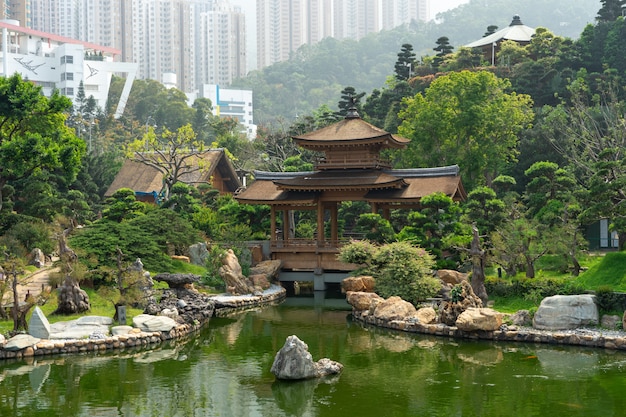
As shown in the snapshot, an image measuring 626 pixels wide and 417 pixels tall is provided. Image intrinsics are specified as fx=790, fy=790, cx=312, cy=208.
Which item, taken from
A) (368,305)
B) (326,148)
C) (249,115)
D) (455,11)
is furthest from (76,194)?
(455,11)

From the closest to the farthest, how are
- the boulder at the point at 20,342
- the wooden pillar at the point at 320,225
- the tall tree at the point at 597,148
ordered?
the boulder at the point at 20,342, the tall tree at the point at 597,148, the wooden pillar at the point at 320,225

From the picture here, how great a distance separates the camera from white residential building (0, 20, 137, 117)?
91188 millimetres

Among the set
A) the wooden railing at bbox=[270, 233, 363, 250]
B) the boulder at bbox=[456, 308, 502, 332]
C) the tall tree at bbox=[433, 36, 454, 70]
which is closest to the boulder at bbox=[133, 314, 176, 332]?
the boulder at bbox=[456, 308, 502, 332]

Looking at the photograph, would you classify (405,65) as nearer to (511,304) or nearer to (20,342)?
(511,304)

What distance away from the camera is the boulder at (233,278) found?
27.6 metres

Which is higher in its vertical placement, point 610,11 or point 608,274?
point 610,11

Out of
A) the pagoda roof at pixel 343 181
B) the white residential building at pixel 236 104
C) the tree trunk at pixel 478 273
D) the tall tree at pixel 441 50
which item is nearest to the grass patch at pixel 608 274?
the tree trunk at pixel 478 273

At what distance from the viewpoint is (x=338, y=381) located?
1650 centimetres

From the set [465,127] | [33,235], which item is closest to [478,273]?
[33,235]

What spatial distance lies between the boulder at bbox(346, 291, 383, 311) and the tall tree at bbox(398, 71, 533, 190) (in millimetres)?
14049

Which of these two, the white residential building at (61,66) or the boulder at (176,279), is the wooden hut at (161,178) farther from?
the white residential building at (61,66)

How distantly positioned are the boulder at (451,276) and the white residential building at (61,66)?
2781 inches

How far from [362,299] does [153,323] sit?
667cm

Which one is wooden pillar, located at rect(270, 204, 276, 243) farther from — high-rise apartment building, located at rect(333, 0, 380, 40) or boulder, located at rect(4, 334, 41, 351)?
high-rise apartment building, located at rect(333, 0, 380, 40)
